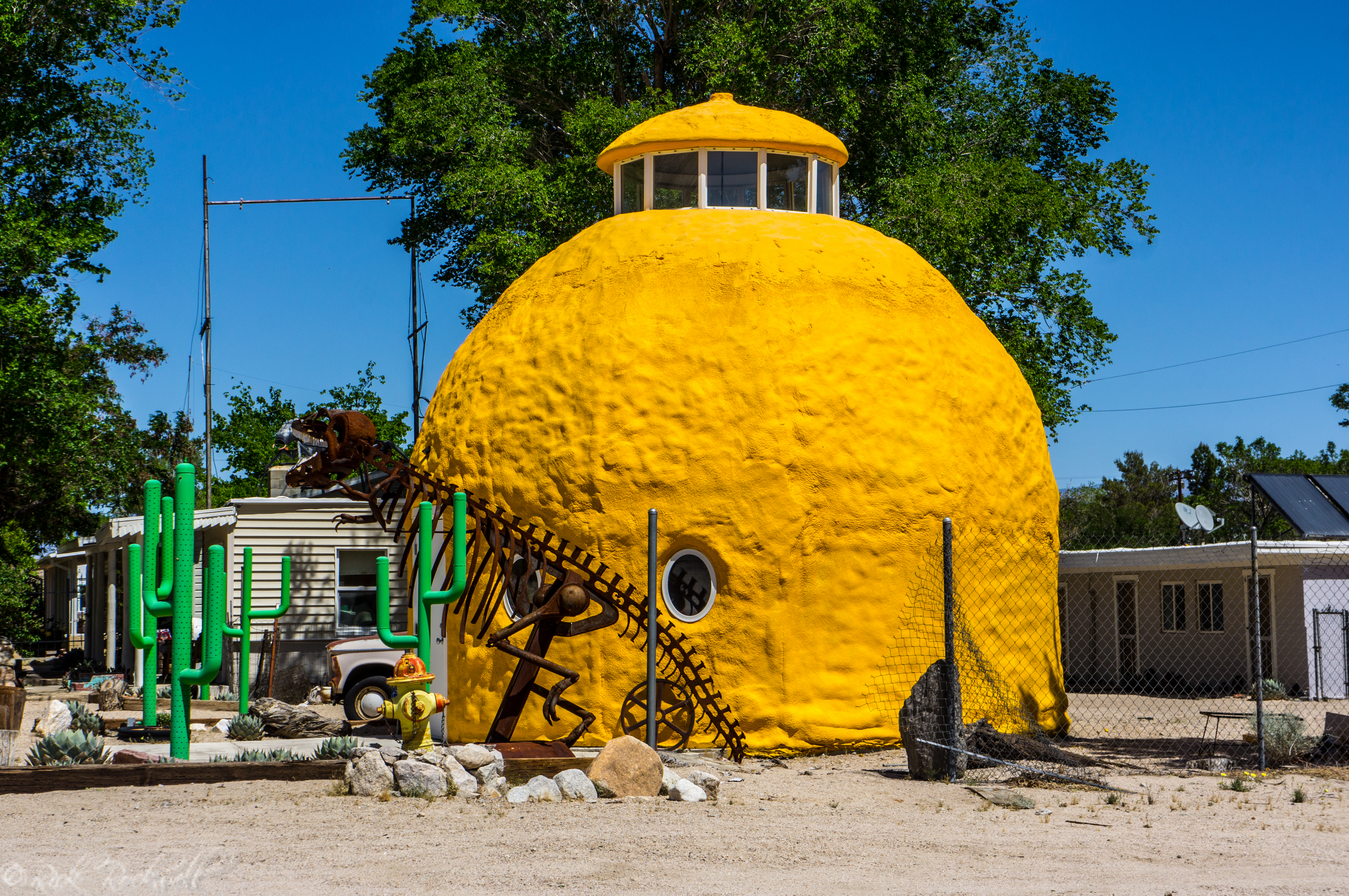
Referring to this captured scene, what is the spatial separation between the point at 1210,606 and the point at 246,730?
15.6m

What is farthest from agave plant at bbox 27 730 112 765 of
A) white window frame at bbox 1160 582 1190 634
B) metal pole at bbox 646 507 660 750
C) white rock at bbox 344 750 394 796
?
white window frame at bbox 1160 582 1190 634

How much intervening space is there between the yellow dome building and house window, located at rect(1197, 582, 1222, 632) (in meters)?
10.3

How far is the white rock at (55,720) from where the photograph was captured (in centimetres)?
1285

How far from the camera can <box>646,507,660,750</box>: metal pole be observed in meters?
9.77

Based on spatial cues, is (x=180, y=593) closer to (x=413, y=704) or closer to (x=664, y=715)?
(x=413, y=704)

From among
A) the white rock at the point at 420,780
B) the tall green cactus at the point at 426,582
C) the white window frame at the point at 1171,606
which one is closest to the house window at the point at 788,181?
the tall green cactus at the point at 426,582

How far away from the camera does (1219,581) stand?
21188 millimetres

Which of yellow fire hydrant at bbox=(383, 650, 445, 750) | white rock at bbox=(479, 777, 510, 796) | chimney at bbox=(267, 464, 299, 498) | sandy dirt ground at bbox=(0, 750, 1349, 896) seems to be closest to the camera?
sandy dirt ground at bbox=(0, 750, 1349, 896)

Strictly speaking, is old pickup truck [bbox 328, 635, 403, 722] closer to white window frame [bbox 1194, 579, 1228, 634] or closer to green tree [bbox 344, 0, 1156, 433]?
green tree [bbox 344, 0, 1156, 433]

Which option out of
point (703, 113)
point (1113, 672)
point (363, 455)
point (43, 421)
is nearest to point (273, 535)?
point (43, 421)

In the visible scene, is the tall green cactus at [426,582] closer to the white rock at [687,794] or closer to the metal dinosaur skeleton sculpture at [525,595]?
the metal dinosaur skeleton sculpture at [525,595]

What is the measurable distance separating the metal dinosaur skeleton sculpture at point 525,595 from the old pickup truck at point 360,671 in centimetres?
408

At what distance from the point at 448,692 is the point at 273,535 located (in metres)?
8.06

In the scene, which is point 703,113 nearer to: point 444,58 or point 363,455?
point 363,455
